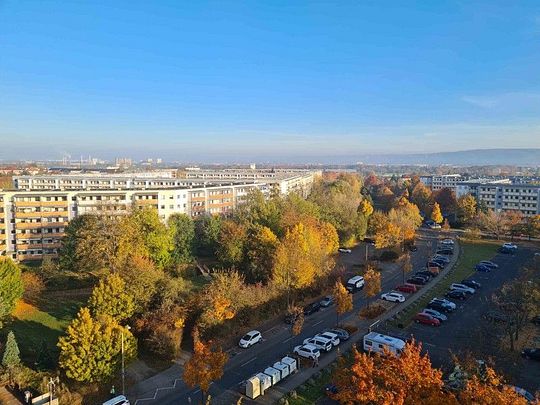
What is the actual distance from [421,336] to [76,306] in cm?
2577

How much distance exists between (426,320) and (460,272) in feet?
53.6

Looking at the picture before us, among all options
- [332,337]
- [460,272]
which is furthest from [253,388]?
[460,272]

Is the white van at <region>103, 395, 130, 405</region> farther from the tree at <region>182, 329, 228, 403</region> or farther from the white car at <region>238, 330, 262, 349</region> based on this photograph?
the white car at <region>238, 330, 262, 349</region>

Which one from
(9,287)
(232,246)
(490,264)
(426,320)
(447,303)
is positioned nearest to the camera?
(9,287)

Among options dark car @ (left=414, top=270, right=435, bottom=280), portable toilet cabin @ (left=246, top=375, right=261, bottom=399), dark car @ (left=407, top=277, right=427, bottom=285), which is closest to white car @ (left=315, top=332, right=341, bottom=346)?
portable toilet cabin @ (left=246, top=375, right=261, bottom=399)

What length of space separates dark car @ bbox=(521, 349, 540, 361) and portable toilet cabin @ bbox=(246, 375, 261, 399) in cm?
1598

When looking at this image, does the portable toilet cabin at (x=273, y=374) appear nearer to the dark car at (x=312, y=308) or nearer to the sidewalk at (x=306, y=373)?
the sidewalk at (x=306, y=373)

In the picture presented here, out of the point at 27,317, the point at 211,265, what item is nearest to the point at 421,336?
the point at 211,265

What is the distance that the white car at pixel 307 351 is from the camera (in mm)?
24180

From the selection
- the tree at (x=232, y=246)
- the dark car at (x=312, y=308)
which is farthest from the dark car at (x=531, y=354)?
the tree at (x=232, y=246)

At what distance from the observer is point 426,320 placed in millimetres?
29516

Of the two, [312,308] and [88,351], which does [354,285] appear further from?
[88,351]

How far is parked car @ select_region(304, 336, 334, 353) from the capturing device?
2544 cm

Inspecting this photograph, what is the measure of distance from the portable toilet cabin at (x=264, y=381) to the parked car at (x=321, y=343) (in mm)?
4746
